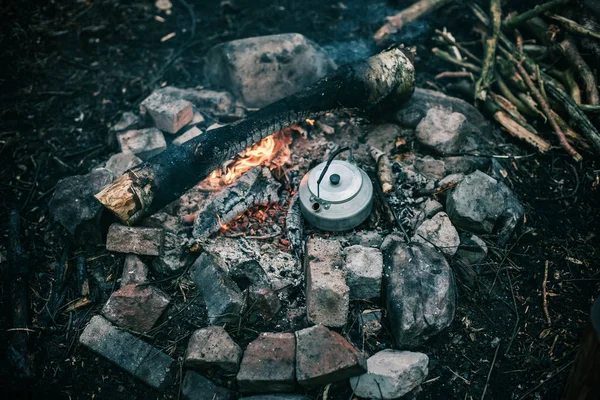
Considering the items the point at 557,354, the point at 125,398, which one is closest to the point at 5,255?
the point at 125,398

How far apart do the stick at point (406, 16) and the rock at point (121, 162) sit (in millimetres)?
3817

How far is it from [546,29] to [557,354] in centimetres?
435

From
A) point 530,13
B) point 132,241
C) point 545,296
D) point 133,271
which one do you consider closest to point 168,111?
point 132,241

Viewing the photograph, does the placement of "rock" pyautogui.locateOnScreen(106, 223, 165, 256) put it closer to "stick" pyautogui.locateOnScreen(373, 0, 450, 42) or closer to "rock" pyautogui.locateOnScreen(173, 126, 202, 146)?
"rock" pyautogui.locateOnScreen(173, 126, 202, 146)

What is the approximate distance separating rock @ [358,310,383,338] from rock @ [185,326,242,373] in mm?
1076

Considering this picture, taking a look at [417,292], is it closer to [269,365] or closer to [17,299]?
[269,365]

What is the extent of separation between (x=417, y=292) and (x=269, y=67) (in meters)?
3.38

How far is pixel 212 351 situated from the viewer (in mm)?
3066

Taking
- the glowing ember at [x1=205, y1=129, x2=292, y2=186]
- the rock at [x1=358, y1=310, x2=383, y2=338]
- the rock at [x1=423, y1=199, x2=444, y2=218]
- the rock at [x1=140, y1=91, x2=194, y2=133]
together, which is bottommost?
the rock at [x1=358, y1=310, x2=383, y2=338]

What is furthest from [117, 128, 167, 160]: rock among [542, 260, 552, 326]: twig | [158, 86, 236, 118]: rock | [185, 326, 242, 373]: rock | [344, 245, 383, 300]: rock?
[542, 260, 552, 326]: twig

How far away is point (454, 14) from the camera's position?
Answer: 19.8 feet

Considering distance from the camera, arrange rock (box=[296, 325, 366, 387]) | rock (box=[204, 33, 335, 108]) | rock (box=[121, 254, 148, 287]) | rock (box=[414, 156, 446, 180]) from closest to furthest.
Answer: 1. rock (box=[296, 325, 366, 387])
2. rock (box=[121, 254, 148, 287])
3. rock (box=[414, 156, 446, 180])
4. rock (box=[204, 33, 335, 108])

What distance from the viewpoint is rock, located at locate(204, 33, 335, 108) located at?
16.5 ft

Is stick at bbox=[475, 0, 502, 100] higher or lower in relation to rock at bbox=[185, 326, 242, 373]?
higher
